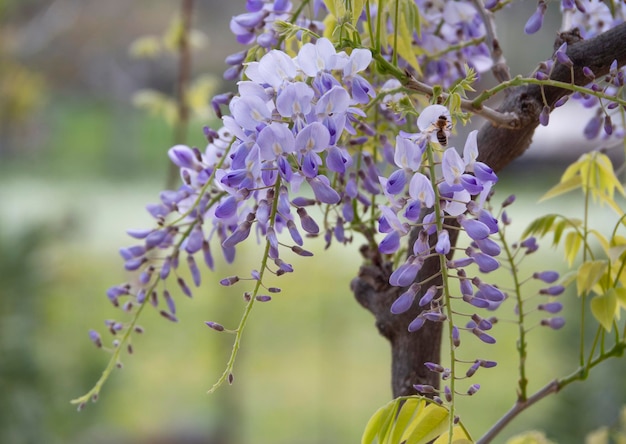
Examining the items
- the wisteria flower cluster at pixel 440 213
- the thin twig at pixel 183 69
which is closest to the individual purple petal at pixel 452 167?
the wisteria flower cluster at pixel 440 213

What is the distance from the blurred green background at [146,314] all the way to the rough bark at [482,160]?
0.78 metres

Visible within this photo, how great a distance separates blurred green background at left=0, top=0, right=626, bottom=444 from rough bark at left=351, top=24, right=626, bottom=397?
0.78 metres

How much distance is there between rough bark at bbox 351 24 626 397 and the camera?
0.35 meters

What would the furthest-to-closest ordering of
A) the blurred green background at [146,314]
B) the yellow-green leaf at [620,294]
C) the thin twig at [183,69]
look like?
the blurred green background at [146,314] → the thin twig at [183,69] → the yellow-green leaf at [620,294]

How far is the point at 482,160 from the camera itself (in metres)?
0.38

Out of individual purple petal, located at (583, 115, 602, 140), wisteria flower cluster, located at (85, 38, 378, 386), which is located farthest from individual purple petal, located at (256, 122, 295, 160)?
individual purple petal, located at (583, 115, 602, 140)

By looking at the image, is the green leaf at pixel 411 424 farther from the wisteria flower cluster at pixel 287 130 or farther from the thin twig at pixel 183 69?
the thin twig at pixel 183 69

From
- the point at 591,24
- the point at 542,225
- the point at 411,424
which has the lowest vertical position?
the point at 411,424

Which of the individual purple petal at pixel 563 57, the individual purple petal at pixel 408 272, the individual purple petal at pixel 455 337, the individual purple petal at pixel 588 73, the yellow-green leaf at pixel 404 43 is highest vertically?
the yellow-green leaf at pixel 404 43

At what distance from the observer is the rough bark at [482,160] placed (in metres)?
0.35

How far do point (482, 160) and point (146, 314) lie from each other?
9.22ft

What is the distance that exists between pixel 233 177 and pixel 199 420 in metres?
2.38

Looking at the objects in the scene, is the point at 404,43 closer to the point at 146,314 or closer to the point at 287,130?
the point at 287,130

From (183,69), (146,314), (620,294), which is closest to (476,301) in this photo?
(620,294)
